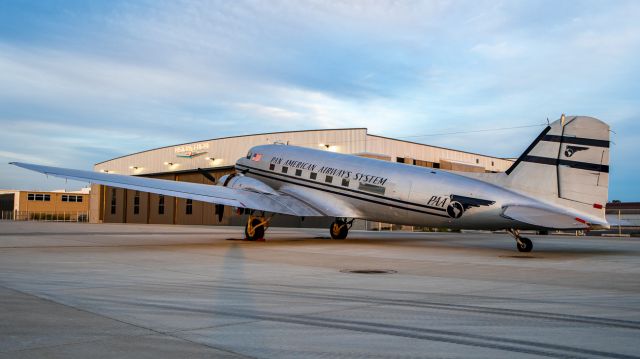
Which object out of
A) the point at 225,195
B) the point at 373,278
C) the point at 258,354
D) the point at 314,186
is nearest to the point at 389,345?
the point at 258,354

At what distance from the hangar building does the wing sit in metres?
25.7

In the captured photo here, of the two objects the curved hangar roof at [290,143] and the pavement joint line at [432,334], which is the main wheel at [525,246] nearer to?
the pavement joint line at [432,334]

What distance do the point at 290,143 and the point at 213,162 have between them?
1395 cm

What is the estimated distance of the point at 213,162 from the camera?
219ft

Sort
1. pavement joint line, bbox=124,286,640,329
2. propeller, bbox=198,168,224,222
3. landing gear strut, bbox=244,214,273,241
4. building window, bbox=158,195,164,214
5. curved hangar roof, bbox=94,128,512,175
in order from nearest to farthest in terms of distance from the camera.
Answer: pavement joint line, bbox=124,286,640,329
landing gear strut, bbox=244,214,273,241
propeller, bbox=198,168,224,222
curved hangar roof, bbox=94,128,512,175
building window, bbox=158,195,164,214

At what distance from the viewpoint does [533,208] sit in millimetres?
18219

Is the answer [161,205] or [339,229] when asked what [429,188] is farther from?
[161,205]

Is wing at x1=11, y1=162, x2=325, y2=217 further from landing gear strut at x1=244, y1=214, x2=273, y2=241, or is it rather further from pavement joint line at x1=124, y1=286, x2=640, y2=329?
pavement joint line at x1=124, y1=286, x2=640, y2=329

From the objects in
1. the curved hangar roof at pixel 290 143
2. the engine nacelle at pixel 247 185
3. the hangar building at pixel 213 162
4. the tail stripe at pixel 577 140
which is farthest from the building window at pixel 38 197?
the tail stripe at pixel 577 140

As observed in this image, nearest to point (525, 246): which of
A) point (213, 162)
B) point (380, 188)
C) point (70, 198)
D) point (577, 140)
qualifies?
point (577, 140)

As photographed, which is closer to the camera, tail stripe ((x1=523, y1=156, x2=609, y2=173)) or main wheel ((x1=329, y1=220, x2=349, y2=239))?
tail stripe ((x1=523, y1=156, x2=609, y2=173))

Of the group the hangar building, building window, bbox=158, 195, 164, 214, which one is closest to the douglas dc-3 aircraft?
the hangar building

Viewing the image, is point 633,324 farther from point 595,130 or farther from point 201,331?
point 595,130

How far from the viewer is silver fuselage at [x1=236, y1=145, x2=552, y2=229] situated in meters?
19.8
